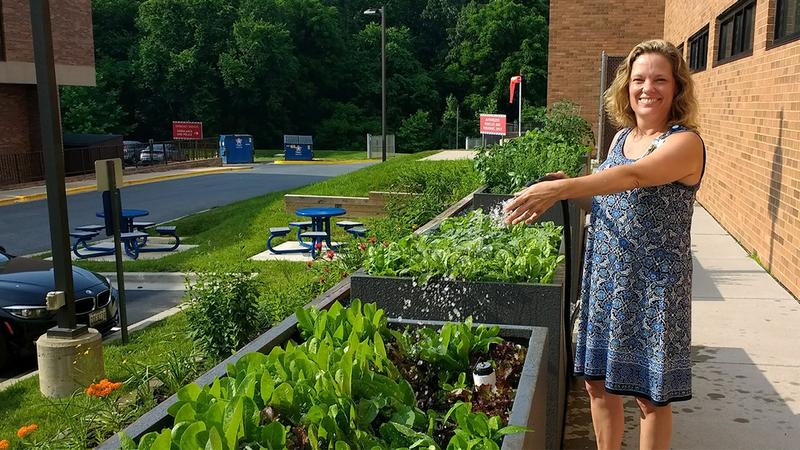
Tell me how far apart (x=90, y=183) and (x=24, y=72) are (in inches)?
189

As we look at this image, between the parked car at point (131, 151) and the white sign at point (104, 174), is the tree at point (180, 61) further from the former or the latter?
the white sign at point (104, 174)

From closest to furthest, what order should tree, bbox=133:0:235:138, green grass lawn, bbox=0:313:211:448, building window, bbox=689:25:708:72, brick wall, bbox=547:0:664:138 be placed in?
green grass lawn, bbox=0:313:211:448 → building window, bbox=689:25:708:72 → brick wall, bbox=547:0:664:138 → tree, bbox=133:0:235:138

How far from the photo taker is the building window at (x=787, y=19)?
7.51 m

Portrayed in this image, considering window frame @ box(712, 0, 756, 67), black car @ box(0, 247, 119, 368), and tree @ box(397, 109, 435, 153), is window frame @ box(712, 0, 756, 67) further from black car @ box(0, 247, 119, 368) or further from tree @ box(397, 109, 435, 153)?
tree @ box(397, 109, 435, 153)

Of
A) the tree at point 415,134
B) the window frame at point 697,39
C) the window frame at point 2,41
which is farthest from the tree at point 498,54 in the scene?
the window frame at point 697,39

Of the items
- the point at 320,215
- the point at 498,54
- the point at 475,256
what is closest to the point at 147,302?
the point at 320,215

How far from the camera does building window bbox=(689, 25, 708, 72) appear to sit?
14.1 metres

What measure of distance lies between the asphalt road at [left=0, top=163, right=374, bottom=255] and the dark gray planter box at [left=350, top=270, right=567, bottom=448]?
13.3 m

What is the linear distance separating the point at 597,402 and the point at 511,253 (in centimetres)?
97

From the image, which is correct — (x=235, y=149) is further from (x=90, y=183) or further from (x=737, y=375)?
(x=737, y=375)

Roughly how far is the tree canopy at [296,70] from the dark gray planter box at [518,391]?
51474 millimetres

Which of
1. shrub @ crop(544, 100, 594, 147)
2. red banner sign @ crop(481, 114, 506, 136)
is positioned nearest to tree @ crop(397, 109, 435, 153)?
red banner sign @ crop(481, 114, 506, 136)

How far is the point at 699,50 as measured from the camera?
14.9 meters

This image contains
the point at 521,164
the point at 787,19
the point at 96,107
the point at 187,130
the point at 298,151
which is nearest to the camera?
the point at 787,19
